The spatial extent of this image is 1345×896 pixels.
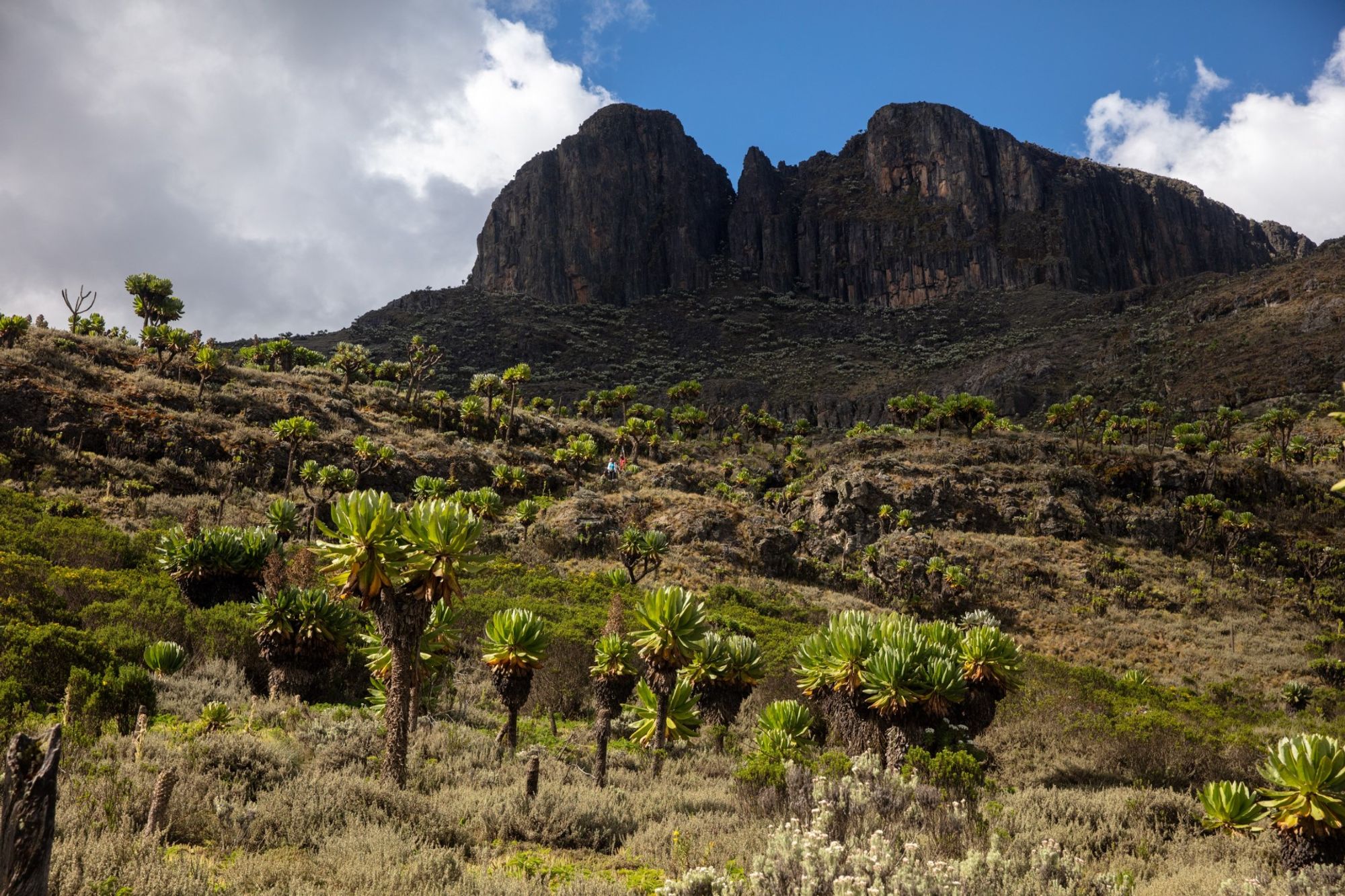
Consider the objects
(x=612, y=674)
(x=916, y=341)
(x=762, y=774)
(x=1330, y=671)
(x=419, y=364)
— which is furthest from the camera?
(x=916, y=341)

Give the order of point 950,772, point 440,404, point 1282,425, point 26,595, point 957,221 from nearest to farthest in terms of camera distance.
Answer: point 950,772, point 26,595, point 1282,425, point 440,404, point 957,221

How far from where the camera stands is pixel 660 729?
11977 millimetres

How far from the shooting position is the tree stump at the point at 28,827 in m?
3.73

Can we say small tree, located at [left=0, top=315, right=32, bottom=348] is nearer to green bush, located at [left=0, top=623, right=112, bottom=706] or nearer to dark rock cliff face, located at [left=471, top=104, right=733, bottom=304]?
green bush, located at [left=0, top=623, right=112, bottom=706]

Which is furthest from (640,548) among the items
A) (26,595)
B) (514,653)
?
(26,595)

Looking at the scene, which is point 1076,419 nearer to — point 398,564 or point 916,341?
point 916,341

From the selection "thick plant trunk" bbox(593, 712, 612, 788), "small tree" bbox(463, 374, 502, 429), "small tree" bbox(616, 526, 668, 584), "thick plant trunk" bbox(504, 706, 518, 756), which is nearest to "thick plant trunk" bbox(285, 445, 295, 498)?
"small tree" bbox(616, 526, 668, 584)

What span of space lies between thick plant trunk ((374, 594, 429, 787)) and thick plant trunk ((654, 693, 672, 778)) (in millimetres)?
4141

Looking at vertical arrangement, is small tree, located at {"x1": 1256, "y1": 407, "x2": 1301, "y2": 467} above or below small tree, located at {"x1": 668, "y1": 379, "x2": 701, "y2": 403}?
below

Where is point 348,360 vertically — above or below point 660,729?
above

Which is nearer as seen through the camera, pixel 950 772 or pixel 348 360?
pixel 950 772

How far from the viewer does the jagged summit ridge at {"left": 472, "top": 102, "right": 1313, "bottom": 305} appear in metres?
145

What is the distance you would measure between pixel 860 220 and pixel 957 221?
67.6 feet

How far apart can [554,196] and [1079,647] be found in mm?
159653
